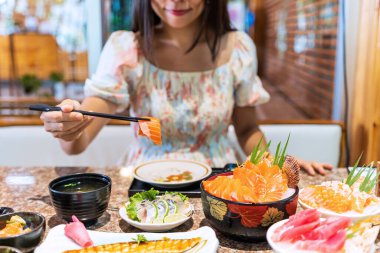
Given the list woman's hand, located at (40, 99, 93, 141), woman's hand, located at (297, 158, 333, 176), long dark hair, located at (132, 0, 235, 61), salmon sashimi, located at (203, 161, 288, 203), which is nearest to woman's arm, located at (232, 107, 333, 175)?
long dark hair, located at (132, 0, 235, 61)

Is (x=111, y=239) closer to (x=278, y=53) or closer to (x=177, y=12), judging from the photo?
(x=177, y=12)

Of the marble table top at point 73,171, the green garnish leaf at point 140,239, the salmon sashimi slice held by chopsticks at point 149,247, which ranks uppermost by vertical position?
the green garnish leaf at point 140,239

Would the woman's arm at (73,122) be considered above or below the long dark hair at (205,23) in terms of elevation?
below

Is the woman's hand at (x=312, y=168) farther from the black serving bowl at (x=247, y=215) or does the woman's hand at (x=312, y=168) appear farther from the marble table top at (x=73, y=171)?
the black serving bowl at (x=247, y=215)

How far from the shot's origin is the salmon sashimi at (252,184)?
974 millimetres

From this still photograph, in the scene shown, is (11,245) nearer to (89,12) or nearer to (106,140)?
(106,140)

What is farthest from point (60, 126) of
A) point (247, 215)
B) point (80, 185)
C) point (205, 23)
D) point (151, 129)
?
point (205, 23)

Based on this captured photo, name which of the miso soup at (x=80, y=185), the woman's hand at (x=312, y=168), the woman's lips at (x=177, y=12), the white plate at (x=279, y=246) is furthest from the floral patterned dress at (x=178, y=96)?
the white plate at (x=279, y=246)

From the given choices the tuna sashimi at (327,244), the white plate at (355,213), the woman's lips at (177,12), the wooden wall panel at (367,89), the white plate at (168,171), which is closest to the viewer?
the tuna sashimi at (327,244)

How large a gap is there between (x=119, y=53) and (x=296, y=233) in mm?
1299

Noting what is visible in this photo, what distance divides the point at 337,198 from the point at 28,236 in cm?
70

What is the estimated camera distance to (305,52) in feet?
12.0

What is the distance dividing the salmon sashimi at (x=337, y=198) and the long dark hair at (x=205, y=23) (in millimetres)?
1068

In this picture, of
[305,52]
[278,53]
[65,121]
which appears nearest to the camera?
[65,121]
